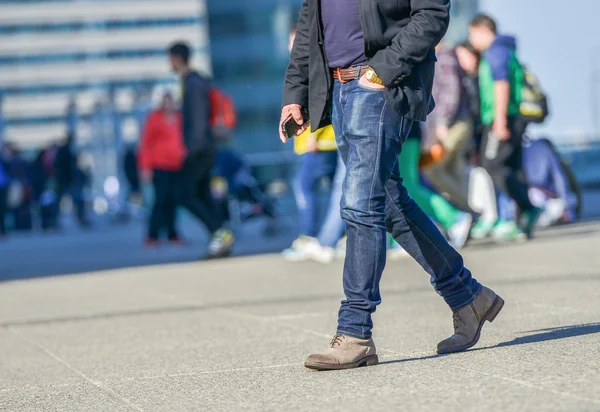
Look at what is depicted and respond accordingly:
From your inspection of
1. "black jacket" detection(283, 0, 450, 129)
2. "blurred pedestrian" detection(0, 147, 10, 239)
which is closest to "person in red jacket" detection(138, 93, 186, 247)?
"blurred pedestrian" detection(0, 147, 10, 239)

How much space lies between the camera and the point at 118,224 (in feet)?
80.6

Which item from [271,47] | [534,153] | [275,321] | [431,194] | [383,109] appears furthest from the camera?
[271,47]

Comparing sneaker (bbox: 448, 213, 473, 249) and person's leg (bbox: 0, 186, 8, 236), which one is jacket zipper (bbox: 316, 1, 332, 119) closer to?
sneaker (bbox: 448, 213, 473, 249)

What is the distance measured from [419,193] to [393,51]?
5561 millimetres

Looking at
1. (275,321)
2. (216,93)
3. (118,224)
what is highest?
(216,93)

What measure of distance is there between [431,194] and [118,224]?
1484cm

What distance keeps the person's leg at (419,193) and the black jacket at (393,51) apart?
15.1ft

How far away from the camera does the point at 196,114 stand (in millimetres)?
12219

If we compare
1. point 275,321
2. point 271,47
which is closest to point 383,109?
point 275,321

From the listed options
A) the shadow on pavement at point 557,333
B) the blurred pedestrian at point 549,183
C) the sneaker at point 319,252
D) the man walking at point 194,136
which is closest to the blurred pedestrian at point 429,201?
the sneaker at point 319,252

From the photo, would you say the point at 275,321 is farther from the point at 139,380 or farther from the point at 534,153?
the point at 534,153

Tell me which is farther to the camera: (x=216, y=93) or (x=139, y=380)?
(x=216, y=93)

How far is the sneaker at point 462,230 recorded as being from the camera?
10609 millimetres

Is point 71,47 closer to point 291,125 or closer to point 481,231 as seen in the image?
point 481,231
